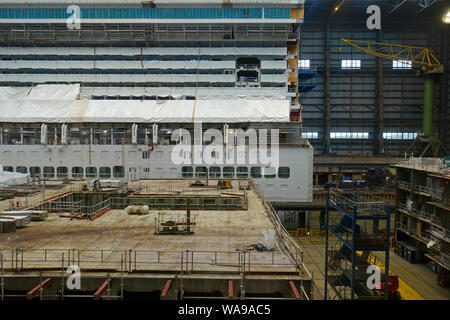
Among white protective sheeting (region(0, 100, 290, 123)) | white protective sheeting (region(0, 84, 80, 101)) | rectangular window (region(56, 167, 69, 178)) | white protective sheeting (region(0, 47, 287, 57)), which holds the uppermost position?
white protective sheeting (region(0, 47, 287, 57))

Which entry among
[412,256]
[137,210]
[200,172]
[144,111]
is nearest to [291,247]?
[137,210]

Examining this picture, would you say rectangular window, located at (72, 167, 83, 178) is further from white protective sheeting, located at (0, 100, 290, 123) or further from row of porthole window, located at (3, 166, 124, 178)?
white protective sheeting, located at (0, 100, 290, 123)

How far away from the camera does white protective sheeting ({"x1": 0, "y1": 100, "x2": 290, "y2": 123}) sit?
40000mm

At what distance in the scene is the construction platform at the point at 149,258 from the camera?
11.2m

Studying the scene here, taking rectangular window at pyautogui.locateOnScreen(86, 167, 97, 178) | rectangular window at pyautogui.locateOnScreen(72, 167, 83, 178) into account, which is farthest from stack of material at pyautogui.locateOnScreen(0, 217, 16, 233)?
rectangular window at pyautogui.locateOnScreen(72, 167, 83, 178)

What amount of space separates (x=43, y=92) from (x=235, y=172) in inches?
1113

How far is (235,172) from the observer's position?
38219 mm

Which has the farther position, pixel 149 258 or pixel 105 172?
pixel 105 172

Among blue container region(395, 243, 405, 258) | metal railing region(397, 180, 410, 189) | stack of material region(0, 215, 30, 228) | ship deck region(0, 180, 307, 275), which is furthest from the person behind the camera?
metal railing region(397, 180, 410, 189)

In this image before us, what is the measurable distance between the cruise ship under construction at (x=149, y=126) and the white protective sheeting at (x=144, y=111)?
0.56ft

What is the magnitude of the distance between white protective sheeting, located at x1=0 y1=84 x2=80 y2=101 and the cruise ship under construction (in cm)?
19

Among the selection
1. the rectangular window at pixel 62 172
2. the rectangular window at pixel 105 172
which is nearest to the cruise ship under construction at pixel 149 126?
the rectangular window at pixel 105 172

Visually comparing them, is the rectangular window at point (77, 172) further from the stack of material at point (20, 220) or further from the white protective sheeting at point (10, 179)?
the stack of material at point (20, 220)

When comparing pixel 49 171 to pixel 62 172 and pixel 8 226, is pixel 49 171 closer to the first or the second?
pixel 62 172
